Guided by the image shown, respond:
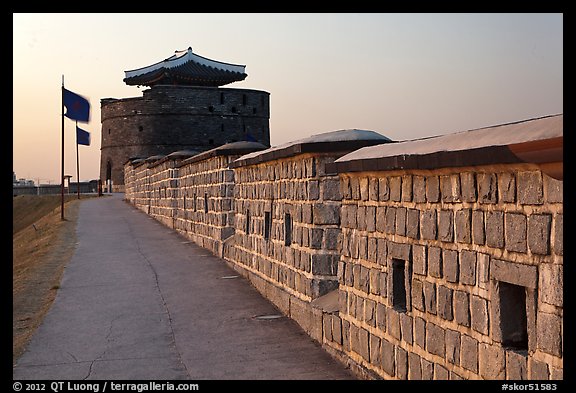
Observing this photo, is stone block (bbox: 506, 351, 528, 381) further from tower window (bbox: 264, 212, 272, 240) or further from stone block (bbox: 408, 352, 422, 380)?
tower window (bbox: 264, 212, 272, 240)

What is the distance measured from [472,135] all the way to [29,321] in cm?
615

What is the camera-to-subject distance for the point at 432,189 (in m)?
5.17

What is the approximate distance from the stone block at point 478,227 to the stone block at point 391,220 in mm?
1213

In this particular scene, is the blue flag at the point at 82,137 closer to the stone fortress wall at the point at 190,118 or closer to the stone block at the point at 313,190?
the stone fortress wall at the point at 190,118

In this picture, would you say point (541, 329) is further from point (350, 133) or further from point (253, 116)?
point (253, 116)

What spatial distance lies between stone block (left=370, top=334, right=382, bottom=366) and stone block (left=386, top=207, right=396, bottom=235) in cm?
87

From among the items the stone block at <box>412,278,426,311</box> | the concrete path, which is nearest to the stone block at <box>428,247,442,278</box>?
the stone block at <box>412,278,426,311</box>

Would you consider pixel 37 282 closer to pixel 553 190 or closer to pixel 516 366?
pixel 516 366

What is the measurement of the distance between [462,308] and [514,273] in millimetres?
685

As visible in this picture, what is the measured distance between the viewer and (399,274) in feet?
19.2

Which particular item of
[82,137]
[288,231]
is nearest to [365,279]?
[288,231]

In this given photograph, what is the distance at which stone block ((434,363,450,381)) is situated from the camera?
4959 millimetres

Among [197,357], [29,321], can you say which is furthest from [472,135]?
[29,321]

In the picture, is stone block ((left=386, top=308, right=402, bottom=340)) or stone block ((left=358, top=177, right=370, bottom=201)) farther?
stone block ((left=358, top=177, right=370, bottom=201))
